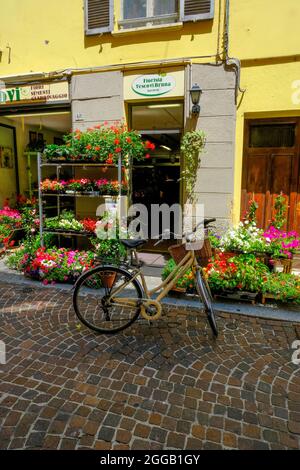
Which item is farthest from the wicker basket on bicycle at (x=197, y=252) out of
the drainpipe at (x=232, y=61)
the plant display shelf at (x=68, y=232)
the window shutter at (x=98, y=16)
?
the window shutter at (x=98, y=16)

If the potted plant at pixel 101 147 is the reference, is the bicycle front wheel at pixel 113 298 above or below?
below

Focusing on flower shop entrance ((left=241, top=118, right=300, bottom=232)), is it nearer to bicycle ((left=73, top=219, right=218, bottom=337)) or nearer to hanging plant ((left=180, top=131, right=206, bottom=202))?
hanging plant ((left=180, top=131, right=206, bottom=202))

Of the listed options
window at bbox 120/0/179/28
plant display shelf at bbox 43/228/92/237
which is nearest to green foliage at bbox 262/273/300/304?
plant display shelf at bbox 43/228/92/237

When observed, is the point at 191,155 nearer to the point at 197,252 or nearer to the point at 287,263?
the point at 287,263

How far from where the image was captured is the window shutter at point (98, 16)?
5828 millimetres

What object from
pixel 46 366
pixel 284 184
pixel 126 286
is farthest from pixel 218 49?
pixel 46 366

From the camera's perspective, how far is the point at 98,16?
589cm

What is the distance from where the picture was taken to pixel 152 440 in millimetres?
2162

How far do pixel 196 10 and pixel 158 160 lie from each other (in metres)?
5.14

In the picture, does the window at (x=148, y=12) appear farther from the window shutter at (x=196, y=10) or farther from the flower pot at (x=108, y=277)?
the flower pot at (x=108, y=277)

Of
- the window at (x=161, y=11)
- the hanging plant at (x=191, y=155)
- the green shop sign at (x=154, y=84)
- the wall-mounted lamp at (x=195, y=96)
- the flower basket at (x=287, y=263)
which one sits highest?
the window at (x=161, y=11)

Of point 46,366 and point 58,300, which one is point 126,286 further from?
point 58,300

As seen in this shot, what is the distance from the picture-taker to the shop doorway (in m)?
6.48
